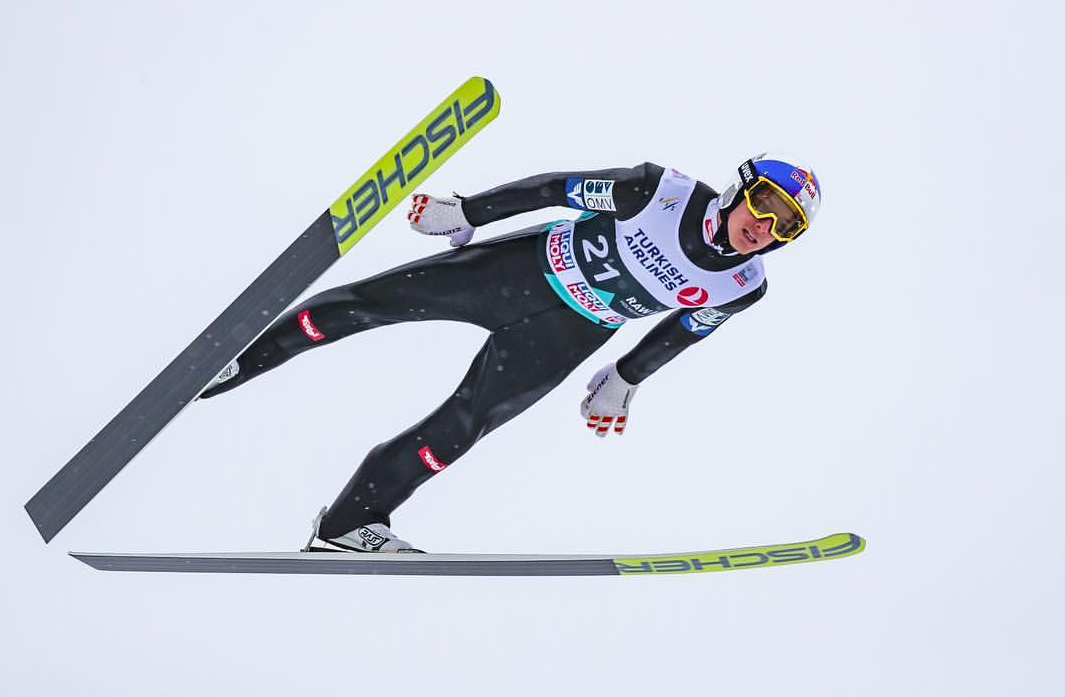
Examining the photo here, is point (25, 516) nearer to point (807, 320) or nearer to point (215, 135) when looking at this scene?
point (215, 135)

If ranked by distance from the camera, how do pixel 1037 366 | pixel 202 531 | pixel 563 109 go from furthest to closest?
pixel 1037 366 → pixel 563 109 → pixel 202 531

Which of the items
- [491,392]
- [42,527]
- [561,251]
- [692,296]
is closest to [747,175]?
[692,296]

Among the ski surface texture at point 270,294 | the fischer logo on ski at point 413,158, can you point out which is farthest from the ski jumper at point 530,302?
the fischer logo on ski at point 413,158

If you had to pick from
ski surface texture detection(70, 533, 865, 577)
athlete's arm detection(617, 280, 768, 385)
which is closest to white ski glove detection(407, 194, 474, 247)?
athlete's arm detection(617, 280, 768, 385)

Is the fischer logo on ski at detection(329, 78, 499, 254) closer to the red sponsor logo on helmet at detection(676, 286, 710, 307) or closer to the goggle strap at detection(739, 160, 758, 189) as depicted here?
the goggle strap at detection(739, 160, 758, 189)

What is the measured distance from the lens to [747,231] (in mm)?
3525

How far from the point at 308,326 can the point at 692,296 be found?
1.12 m

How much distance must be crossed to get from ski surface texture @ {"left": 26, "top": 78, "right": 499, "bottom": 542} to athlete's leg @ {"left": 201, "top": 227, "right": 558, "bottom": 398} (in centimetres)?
39

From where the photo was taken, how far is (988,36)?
566 centimetres

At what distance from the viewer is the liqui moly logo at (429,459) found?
4.01m

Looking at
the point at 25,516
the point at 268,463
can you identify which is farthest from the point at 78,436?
the point at 268,463

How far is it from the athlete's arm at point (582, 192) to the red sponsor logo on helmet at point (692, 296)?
0.27 m

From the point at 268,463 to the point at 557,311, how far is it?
1.30 meters

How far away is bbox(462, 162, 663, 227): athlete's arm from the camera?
11.9ft
